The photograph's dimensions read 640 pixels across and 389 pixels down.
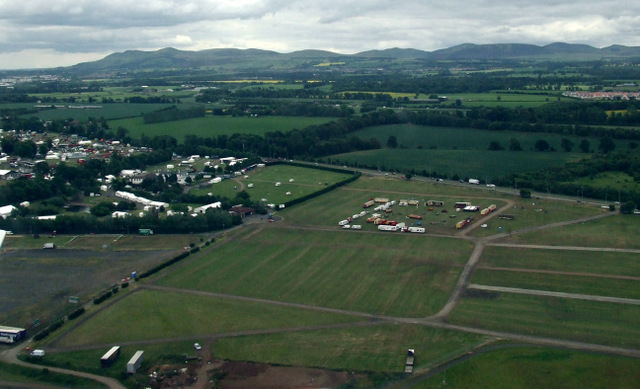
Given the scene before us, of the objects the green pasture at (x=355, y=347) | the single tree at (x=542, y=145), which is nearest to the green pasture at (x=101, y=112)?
the single tree at (x=542, y=145)

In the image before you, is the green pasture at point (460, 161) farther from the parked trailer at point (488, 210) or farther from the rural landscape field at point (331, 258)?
the parked trailer at point (488, 210)

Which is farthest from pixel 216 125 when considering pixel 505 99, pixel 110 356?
pixel 110 356

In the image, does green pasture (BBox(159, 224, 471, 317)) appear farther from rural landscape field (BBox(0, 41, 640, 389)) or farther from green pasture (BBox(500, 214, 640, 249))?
green pasture (BBox(500, 214, 640, 249))

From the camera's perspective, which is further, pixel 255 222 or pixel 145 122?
pixel 145 122

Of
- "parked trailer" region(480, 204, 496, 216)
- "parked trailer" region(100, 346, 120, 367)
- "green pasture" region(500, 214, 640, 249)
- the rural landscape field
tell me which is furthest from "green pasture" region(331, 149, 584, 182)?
"parked trailer" region(100, 346, 120, 367)

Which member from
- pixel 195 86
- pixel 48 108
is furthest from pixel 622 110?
pixel 195 86

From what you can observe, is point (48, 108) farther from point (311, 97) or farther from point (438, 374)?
point (438, 374)
